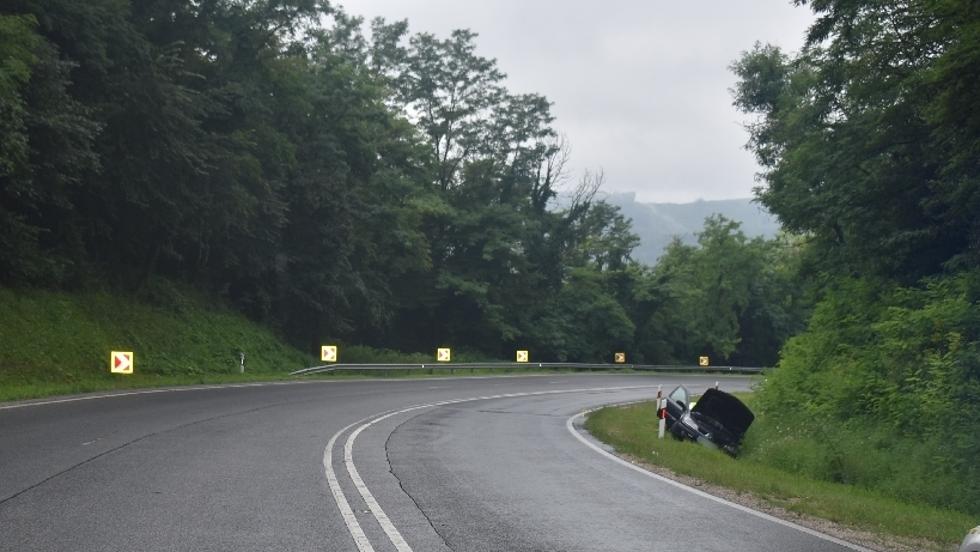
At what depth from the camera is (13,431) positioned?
A: 45.8 feet

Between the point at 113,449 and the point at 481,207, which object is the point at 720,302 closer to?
the point at 481,207

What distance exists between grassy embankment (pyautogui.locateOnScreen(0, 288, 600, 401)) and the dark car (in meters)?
14.9

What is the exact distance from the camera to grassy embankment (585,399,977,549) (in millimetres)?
9227

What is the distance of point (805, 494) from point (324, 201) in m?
34.9

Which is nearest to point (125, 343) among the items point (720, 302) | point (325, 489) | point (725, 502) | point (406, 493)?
point (325, 489)

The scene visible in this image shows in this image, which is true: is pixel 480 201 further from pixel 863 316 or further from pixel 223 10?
pixel 863 316

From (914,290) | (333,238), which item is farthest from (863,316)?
(333,238)

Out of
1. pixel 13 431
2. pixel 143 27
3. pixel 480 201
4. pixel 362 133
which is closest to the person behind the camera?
pixel 13 431

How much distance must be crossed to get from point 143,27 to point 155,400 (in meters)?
18.4

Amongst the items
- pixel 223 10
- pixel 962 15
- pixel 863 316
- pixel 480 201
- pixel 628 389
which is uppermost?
pixel 223 10

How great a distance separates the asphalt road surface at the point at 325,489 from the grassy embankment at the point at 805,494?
836 mm

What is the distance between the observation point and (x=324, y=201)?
142 feet

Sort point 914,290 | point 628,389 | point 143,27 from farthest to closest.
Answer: point 628,389 < point 143,27 < point 914,290

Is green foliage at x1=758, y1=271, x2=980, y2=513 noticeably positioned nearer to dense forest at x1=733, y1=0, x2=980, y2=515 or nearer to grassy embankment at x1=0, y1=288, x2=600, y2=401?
dense forest at x1=733, y1=0, x2=980, y2=515
